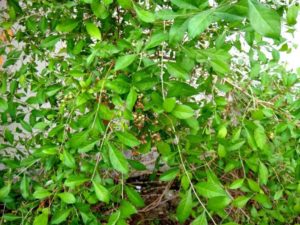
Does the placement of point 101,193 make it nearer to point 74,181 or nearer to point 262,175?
point 74,181

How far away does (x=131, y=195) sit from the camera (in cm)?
109

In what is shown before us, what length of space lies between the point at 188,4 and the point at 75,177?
60 cm

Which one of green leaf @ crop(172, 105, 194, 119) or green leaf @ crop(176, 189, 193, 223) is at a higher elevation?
green leaf @ crop(172, 105, 194, 119)

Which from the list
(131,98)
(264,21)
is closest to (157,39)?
(131,98)

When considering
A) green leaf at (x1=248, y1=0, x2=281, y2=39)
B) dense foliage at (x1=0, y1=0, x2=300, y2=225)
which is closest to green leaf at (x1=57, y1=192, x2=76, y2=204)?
dense foliage at (x1=0, y1=0, x2=300, y2=225)

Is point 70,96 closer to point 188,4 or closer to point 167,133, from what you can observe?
point 167,133

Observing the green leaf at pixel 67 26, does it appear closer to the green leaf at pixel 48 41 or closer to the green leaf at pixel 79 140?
the green leaf at pixel 48 41

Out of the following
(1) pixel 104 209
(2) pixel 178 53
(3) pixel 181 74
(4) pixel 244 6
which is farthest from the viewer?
(1) pixel 104 209

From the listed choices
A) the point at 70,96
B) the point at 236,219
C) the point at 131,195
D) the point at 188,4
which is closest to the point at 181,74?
the point at 188,4

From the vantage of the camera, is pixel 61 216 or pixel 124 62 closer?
pixel 124 62

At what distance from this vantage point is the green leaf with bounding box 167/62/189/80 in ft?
3.00

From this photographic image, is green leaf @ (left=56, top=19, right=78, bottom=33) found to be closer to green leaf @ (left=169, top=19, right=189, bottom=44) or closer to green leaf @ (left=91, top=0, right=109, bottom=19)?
green leaf @ (left=91, top=0, right=109, bottom=19)

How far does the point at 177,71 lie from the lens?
3.02 ft

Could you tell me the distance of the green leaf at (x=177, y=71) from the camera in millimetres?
916
